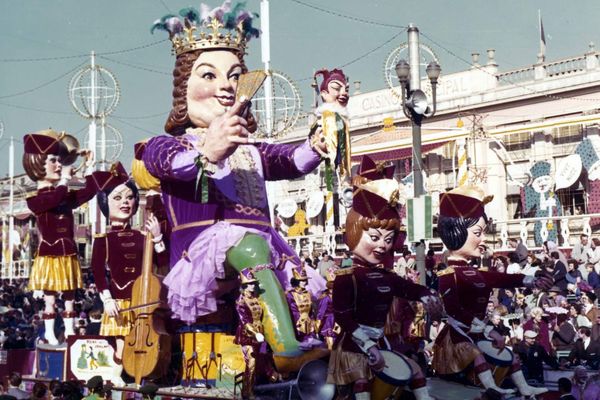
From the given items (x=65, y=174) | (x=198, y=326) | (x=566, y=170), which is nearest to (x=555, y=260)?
(x=65, y=174)

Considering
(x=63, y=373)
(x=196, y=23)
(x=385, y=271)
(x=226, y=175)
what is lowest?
(x=63, y=373)

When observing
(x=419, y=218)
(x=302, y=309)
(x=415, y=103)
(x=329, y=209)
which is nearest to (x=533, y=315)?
(x=419, y=218)

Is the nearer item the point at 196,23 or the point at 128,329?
the point at 196,23

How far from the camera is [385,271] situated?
7441 millimetres

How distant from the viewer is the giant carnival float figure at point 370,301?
7000mm

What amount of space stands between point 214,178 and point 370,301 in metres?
1.80

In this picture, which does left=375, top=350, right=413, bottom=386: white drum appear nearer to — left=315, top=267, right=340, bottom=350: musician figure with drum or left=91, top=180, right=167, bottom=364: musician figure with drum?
left=315, top=267, right=340, bottom=350: musician figure with drum

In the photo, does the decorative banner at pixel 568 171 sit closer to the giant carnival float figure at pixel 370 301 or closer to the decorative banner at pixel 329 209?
the decorative banner at pixel 329 209

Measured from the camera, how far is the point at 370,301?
7.20 m

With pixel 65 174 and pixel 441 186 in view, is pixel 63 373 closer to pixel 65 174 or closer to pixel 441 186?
pixel 65 174

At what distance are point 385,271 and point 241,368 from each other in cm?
154

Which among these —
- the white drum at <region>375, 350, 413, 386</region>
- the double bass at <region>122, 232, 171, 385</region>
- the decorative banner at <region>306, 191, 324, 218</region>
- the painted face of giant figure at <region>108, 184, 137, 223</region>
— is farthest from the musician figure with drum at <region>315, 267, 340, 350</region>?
the decorative banner at <region>306, 191, 324, 218</region>

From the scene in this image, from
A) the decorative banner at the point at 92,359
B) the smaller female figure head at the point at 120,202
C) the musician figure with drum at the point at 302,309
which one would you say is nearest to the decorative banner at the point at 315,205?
the smaller female figure head at the point at 120,202

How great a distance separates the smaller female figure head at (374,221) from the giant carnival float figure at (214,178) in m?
0.67
